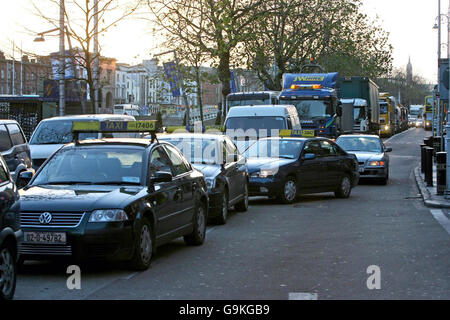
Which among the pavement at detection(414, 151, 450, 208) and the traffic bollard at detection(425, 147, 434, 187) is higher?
the traffic bollard at detection(425, 147, 434, 187)

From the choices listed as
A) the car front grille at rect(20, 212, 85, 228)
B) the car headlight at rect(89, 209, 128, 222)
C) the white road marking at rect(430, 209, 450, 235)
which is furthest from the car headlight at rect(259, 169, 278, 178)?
the car front grille at rect(20, 212, 85, 228)

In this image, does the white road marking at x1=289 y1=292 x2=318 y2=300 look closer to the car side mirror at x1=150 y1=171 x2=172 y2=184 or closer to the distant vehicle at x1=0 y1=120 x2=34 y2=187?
the car side mirror at x1=150 y1=171 x2=172 y2=184

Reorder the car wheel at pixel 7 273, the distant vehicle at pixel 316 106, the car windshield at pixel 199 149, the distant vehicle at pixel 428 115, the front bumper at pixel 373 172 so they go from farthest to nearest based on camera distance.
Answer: the distant vehicle at pixel 428 115 → the distant vehicle at pixel 316 106 → the front bumper at pixel 373 172 → the car windshield at pixel 199 149 → the car wheel at pixel 7 273

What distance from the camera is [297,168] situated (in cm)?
1830

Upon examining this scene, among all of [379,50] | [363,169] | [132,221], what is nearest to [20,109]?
[363,169]

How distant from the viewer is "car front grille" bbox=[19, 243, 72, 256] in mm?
8500

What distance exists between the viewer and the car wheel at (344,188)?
19789mm

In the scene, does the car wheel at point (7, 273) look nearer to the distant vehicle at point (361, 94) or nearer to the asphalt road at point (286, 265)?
the asphalt road at point (286, 265)

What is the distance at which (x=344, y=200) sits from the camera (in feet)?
63.4

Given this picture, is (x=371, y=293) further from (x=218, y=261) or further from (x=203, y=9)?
(x=203, y=9)

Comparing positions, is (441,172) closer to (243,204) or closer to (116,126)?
(243,204)

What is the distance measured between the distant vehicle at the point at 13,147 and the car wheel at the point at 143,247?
20.7 feet

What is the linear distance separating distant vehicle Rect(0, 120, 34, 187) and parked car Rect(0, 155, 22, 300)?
308 inches

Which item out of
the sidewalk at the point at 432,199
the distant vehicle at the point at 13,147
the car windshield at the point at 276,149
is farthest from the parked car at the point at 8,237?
the car windshield at the point at 276,149
